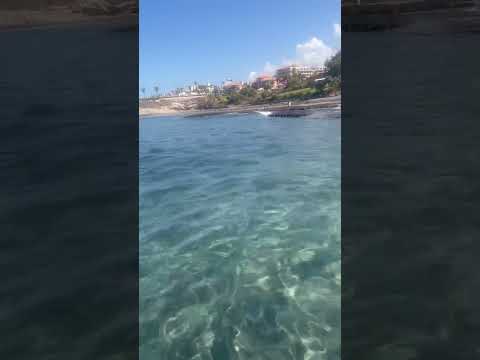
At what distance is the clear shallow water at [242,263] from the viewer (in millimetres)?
2402

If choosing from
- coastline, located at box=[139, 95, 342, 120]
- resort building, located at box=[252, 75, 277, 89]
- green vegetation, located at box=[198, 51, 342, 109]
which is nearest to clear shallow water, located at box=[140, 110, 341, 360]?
coastline, located at box=[139, 95, 342, 120]
